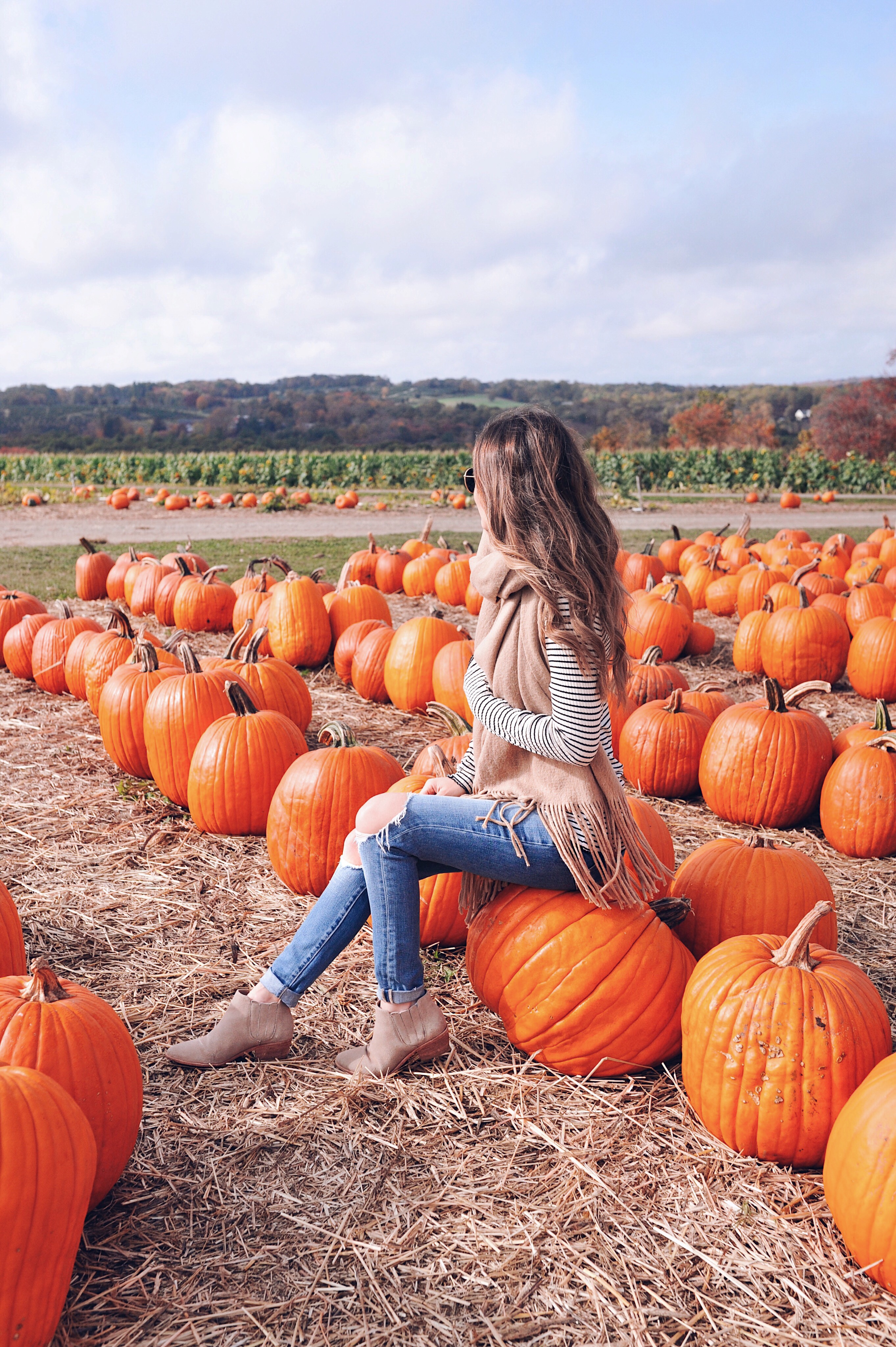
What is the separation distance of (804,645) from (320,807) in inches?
152

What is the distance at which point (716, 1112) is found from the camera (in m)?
2.27

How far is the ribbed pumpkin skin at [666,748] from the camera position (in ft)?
15.1

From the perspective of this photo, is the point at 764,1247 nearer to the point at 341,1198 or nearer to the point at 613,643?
the point at 341,1198

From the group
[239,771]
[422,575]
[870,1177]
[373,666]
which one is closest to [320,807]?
[239,771]

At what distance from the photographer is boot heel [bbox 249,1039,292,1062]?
2.61 meters

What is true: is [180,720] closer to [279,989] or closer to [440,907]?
[440,907]

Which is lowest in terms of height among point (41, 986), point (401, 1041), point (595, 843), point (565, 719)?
point (401, 1041)

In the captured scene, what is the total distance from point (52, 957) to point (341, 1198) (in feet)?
4.87

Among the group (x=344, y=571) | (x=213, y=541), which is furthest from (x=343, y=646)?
(x=213, y=541)

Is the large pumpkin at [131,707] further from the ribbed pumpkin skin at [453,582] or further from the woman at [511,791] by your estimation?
the ribbed pumpkin skin at [453,582]

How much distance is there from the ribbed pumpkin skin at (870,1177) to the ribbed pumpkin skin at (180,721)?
119 inches

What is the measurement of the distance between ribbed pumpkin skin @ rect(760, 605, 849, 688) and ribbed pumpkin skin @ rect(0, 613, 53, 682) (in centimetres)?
490

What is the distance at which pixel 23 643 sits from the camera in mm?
6574

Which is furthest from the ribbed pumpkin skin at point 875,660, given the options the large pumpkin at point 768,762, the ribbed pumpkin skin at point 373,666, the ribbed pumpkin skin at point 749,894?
the ribbed pumpkin skin at point 749,894
